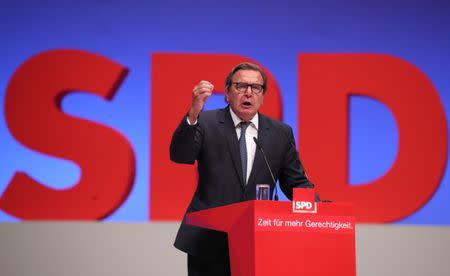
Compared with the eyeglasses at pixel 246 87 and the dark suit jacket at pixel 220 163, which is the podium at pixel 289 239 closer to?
the dark suit jacket at pixel 220 163

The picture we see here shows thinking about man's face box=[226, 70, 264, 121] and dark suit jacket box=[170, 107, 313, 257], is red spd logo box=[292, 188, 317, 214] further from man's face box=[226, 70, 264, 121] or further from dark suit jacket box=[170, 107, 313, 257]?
man's face box=[226, 70, 264, 121]

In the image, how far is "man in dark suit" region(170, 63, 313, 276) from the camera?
2.68 metres

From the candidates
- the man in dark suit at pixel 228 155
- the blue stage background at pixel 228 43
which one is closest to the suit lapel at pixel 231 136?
the man in dark suit at pixel 228 155

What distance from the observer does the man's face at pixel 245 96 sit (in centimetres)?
291

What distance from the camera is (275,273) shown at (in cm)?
220

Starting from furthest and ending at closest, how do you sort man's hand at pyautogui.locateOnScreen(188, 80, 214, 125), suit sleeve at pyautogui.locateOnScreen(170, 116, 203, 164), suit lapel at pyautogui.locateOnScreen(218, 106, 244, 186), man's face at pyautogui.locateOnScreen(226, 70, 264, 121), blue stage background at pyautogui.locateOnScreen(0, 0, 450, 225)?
1. blue stage background at pyautogui.locateOnScreen(0, 0, 450, 225)
2. man's face at pyautogui.locateOnScreen(226, 70, 264, 121)
3. suit lapel at pyautogui.locateOnScreen(218, 106, 244, 186)
4. suit sleeve at pyautogui.locateOnScreen(170, 116, 203, 164)
5. man's hand at pyautogui.locateOnScreen(188, 80, 214, 125)

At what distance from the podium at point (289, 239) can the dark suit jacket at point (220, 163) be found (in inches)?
16.3

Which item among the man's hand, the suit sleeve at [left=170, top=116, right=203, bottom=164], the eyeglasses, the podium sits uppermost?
the eyeglasses

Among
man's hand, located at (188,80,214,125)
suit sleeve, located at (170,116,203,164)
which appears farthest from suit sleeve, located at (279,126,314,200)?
man's hand, located at (188,80,214,125)

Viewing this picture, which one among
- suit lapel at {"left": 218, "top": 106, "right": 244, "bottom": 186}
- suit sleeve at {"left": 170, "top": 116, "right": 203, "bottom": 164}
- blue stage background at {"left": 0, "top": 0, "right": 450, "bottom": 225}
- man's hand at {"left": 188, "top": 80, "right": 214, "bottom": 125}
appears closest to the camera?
man's hand at {"left": 188, "top": 80, "right": 214, "bottom": 125}

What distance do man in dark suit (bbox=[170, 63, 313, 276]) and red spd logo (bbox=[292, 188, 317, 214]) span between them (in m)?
0.49

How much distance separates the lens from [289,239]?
7.34 feet

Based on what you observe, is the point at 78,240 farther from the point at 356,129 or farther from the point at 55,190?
the point at 356,129

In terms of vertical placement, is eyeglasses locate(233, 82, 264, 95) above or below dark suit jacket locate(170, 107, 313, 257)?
above
